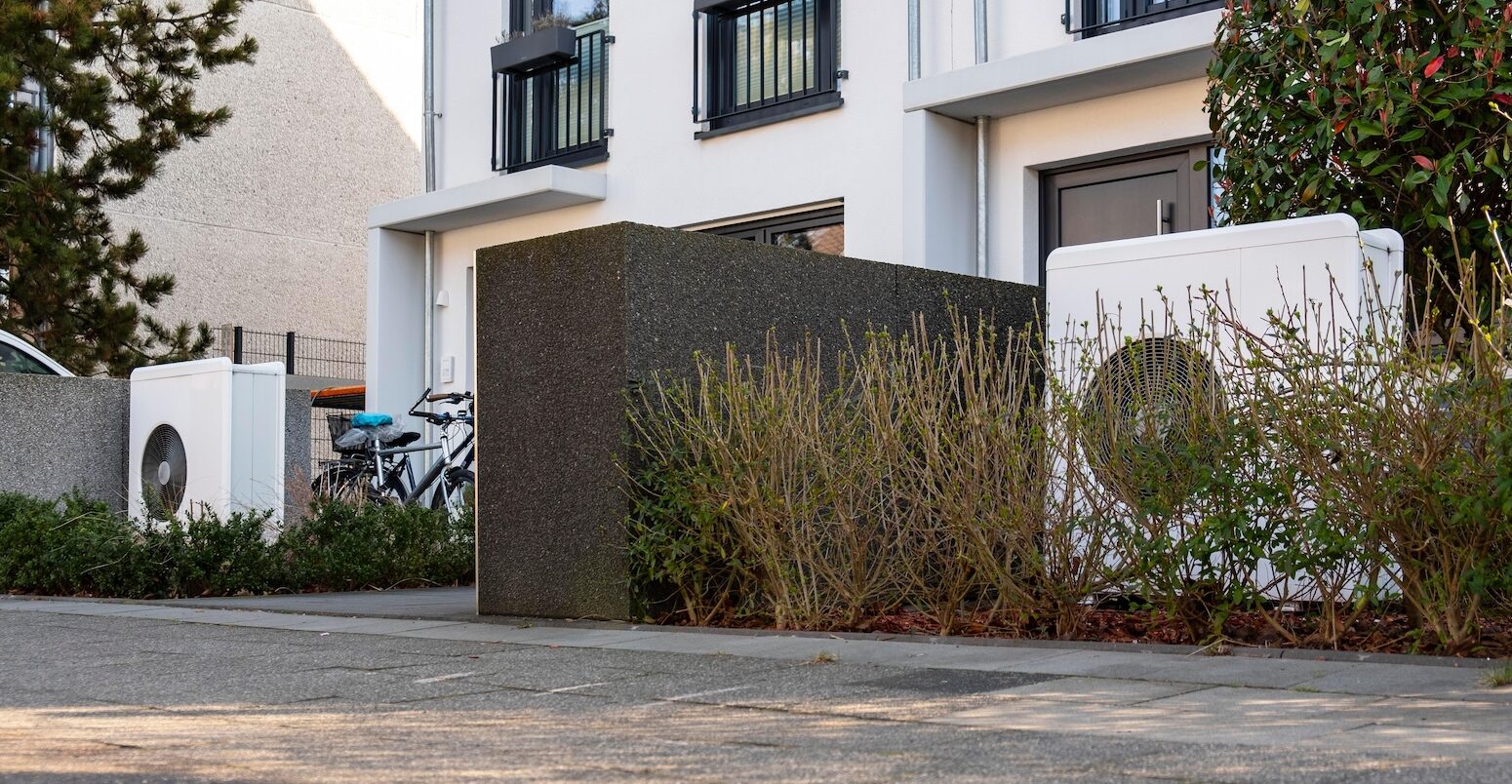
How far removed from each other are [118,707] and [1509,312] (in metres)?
4.38

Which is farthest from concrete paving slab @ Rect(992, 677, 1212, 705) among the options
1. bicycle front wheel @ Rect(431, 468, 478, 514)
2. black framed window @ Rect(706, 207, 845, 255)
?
black framed window @ Rect(706, 207, 845, 255)

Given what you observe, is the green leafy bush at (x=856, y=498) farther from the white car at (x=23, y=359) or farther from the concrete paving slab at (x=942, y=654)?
the white car at (x=23, y=359)

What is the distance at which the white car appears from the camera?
13156mm

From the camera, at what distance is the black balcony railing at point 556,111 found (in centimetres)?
1472

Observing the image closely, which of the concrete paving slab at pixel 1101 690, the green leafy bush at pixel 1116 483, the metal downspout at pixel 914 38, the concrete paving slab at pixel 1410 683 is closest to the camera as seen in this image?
the concrete paving slab at pixel 1410 683

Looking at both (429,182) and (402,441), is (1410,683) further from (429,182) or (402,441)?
(429,182)

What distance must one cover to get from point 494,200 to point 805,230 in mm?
3019

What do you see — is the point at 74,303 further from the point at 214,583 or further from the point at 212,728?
the point at 212,728

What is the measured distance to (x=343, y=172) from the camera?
24.3 meters

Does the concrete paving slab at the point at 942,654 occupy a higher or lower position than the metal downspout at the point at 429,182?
lower

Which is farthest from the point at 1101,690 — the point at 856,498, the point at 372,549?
the point at 372,549

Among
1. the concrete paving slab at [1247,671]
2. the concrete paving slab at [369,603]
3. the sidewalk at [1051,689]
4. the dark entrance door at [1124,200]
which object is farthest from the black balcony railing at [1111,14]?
the concrete paving slab at [1247,671]

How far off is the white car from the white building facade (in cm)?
326

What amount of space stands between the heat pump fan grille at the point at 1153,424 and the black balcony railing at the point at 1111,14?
542 cm
